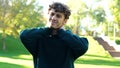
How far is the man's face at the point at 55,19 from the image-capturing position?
9.21ft

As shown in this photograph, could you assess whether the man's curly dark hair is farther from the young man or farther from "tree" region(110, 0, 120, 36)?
"tree" region(110, 0, 120, 36)

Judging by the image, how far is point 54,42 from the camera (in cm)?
283

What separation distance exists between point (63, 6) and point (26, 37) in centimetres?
35

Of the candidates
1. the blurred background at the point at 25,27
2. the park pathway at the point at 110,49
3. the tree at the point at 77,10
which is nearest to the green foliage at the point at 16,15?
the blurred background at the point at 25,27

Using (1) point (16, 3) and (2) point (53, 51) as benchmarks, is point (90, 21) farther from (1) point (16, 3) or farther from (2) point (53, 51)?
(2) point (53, 51)

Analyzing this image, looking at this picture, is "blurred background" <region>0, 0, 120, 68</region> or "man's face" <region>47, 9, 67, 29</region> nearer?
"man's face" <region>47, 9, 67, 29</region>

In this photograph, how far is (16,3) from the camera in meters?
32.3

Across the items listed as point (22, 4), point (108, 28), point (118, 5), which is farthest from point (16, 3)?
point (108, 28)

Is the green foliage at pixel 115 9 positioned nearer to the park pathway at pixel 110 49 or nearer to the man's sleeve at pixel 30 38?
the park pathway at pixel 110 49

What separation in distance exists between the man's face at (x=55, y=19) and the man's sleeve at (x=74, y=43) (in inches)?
2.6

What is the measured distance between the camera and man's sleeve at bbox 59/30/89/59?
2.83 metres

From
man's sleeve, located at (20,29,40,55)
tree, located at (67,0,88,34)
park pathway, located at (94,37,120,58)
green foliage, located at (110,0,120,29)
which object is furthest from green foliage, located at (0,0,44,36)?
man's sleeve, located at (20,29,40,55)

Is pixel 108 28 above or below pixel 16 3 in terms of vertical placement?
below

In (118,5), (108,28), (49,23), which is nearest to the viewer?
(49,23)
